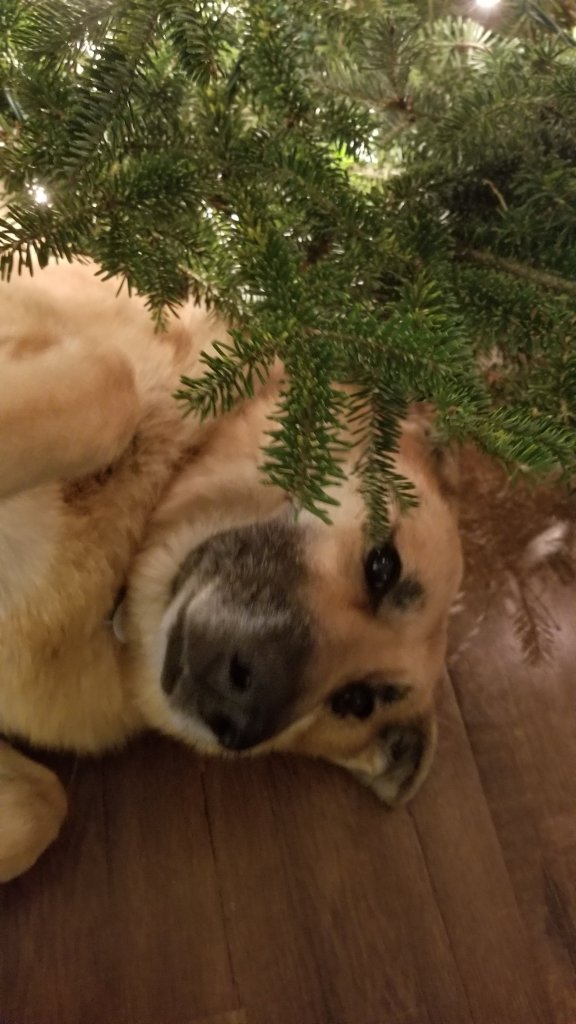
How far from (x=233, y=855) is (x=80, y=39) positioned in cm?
138

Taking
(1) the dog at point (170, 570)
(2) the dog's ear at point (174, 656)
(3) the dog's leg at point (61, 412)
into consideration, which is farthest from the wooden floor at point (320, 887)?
(3) the dog's leg at point (61, 412)

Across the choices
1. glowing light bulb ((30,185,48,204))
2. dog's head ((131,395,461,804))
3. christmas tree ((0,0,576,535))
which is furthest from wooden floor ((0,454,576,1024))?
glowing light bulb ((30,185,48,204))

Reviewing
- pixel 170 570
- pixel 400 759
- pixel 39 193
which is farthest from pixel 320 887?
pixel 39 193

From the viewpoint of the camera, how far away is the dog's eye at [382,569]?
4.08 feet

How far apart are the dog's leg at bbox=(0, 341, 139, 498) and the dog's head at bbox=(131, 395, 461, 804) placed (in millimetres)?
235

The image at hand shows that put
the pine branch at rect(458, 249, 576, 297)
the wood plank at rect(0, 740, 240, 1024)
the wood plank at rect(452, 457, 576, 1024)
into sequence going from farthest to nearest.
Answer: the wood plank at rect(452, 457, 576, 1024)
the wood plank at rect(0, 740, 240, 1024)
the pine branch at rect(458, 249, 576, 297)

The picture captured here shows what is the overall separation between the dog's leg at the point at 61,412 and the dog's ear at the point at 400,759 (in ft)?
2.70

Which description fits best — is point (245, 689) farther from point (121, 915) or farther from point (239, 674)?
point (121, 915)

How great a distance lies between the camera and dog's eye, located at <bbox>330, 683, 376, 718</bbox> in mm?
1398

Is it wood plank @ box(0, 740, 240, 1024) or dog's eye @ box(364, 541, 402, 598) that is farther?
wood plank @ box(0, 740, 240, 1024)

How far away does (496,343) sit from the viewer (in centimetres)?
93

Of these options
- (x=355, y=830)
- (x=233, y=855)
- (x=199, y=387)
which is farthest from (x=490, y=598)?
(x=199, y=387)

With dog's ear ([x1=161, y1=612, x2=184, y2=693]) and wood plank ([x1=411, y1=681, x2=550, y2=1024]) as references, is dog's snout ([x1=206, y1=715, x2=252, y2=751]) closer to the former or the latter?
dog's ear ([x1=161, y1=612, x2=184, y2=693])

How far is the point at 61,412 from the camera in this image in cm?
92
